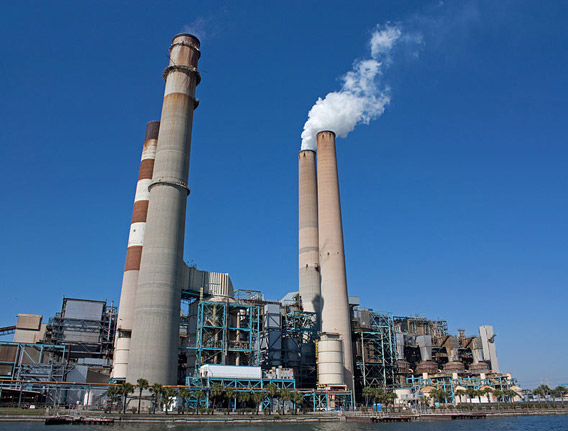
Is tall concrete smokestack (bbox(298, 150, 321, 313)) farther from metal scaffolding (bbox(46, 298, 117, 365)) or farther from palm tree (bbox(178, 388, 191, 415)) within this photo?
metal scaffolding (bbox(46, 298, 117, 365))

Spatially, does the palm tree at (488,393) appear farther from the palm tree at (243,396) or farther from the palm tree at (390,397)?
the palm tree at (243,396)

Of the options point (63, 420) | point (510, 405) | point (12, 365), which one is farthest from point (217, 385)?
point (510, 405)

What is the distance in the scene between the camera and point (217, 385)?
66875 millimetres

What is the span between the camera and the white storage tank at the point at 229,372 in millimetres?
72625

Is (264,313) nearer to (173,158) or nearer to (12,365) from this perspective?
(173,158)

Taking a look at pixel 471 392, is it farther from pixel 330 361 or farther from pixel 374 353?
pixel 330 361

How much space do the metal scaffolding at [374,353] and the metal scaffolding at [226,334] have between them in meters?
24.7

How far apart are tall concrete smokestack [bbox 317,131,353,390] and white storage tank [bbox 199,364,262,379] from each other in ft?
52.3

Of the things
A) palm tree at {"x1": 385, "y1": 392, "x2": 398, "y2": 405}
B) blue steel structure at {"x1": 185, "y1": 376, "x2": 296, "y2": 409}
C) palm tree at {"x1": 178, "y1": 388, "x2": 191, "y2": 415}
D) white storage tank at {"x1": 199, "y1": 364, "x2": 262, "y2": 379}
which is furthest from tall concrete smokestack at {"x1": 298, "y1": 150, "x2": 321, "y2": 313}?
palm tree at {"x1": 178, "y1": 388, "x2": 191, "y2": 415}

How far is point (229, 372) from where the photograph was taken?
73875 mm

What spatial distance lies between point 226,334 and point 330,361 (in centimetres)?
1817

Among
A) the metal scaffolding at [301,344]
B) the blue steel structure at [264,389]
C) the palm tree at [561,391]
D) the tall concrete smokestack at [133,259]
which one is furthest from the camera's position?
the palm tree at [561,391]

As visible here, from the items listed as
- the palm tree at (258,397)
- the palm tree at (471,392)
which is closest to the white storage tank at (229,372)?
the palm tree at (258,397)

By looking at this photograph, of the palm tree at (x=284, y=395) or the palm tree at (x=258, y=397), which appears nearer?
the palm tree at (x=258, y=397)
